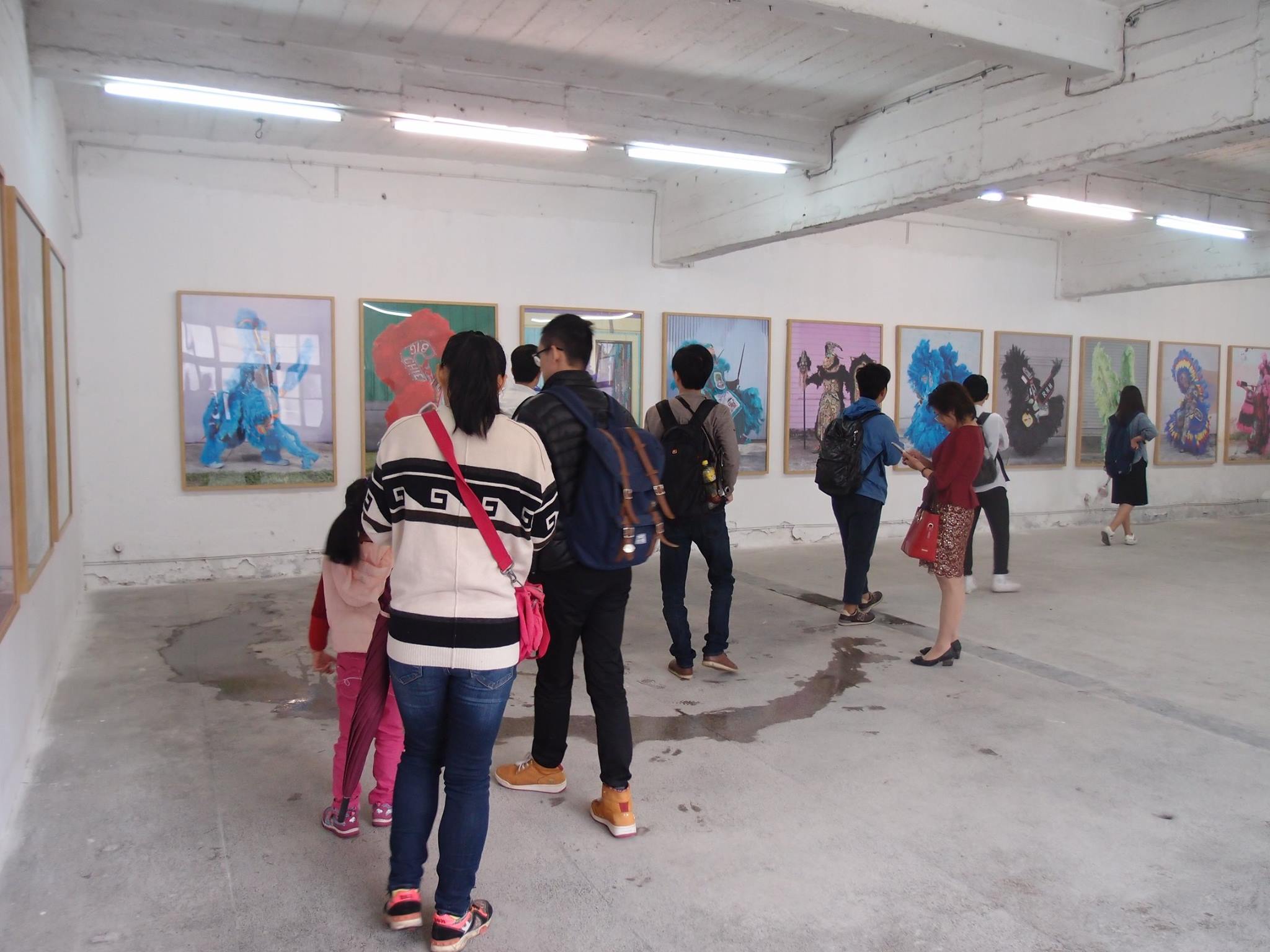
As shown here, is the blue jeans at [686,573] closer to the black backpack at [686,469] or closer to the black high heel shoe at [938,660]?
the black backpack at [686,469]

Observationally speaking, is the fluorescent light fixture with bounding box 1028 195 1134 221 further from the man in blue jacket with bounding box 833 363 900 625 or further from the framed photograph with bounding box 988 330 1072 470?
the man in blue jacket with bounding box 833 363 900 625

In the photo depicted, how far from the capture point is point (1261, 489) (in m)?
13.0

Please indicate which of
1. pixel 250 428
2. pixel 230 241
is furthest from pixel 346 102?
pixel 250 428

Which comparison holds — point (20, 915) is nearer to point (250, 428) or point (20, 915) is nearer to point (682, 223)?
point (250, 428)

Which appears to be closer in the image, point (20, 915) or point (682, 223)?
point (20, 915)

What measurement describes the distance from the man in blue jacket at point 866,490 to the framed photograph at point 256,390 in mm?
4130

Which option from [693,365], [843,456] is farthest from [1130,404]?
[693,365]

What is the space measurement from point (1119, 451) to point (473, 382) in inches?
352

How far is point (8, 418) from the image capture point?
3316 millimetres

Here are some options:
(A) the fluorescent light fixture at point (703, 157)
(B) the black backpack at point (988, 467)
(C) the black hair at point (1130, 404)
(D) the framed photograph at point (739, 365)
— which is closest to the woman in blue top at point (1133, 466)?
(C) the black hair at point (1130, 404)

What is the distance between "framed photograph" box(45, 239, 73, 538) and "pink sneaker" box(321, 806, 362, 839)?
9.04 feet

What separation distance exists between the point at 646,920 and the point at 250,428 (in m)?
5.76

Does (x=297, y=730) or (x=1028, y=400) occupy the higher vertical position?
(x=1028, y=400)

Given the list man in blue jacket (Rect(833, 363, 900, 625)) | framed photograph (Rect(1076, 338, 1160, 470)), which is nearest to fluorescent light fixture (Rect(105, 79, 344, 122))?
man in blue jacket (Rect(833, 363, 900, 625))
